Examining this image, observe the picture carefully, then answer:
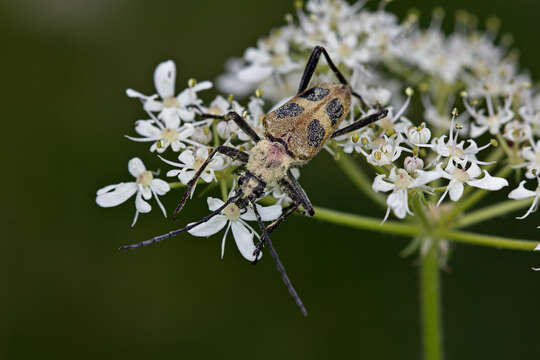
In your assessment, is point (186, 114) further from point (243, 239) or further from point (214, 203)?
point (243, 239)

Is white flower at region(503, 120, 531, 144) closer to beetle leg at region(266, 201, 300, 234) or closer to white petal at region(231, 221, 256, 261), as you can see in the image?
beetle leg at region(266, 201, 300, 234)

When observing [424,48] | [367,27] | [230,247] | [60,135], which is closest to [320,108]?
[367,27]

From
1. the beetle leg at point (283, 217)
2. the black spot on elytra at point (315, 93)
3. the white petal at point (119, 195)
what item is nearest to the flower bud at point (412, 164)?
the beetle leg at point (283, 217)

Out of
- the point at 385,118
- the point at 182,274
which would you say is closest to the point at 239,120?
the point at 385,118

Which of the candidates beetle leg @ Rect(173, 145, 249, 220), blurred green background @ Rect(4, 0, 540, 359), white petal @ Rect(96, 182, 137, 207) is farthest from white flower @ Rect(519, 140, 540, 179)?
blurred green background @ Rect(4, 0, 540, 359)

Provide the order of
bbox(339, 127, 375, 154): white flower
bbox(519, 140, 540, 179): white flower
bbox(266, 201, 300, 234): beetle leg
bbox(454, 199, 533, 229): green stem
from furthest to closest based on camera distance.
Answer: bbox(454, 199, 533, 229): green stem < bbox(519, 140, 540, 179): white flower < bbox(339, 127, 375, 154): white flower < bbox(266, 201, 300, 234): beetle leg
